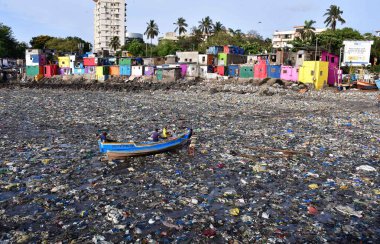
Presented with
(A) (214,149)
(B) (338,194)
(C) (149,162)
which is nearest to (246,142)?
(A) (214,149)

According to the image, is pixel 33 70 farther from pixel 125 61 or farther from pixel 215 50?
pixel 215 50

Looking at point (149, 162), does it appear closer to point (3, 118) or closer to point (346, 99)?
point (3, 118)

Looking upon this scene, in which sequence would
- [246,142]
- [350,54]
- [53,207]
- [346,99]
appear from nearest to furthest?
1. [53,207]
2. [246,142]
3. [346,99]
4. [350,54]

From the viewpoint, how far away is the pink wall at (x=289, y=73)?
3994cm

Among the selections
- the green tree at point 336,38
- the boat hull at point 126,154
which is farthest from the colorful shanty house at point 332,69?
the boat hull at point 126,154

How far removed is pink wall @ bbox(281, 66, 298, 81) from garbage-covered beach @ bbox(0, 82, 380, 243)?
27016 millimetres

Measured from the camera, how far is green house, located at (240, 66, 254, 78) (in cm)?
4459

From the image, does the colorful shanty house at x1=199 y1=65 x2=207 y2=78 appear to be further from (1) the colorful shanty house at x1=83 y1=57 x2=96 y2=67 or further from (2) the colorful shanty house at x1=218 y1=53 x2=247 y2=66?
(1) the colorful shanty house at x1=83 y1=57 x2=96 y2=67

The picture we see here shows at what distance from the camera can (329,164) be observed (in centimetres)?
913

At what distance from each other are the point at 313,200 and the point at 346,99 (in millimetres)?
24483

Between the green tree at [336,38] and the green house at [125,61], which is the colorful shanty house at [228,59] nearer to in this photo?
the green tree at [336,38]

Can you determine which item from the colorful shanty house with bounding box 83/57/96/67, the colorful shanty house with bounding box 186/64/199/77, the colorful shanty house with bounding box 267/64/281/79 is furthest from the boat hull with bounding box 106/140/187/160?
the colorful shanty house with bounding box 83/57/96/67

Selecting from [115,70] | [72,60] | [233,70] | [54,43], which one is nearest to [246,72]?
[233,70]

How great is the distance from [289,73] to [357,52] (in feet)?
39.9
